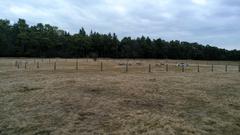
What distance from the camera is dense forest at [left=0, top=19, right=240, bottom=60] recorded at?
298ft

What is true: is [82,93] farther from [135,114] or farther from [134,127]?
[134,127]

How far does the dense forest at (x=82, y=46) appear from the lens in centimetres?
9069

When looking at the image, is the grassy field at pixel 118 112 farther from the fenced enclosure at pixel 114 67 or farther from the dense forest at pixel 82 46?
the dense forest at pixel 82 46

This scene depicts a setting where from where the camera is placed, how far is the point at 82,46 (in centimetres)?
10094

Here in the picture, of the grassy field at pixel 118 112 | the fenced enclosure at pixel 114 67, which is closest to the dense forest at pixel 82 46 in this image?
the fenced enclosure at pixel 114 67

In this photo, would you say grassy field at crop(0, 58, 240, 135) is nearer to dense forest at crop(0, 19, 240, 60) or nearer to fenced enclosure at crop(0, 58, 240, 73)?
fenced enclosure at crop(0, 58, 240, 73)

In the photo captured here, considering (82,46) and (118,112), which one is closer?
(118,112)

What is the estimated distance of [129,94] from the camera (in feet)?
46.5

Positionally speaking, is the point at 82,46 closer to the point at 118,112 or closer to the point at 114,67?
the point at 114,67

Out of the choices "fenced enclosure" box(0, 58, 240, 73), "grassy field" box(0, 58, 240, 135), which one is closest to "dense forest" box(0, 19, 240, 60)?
"fenced enclosure" box(0, 58, 240, 73)

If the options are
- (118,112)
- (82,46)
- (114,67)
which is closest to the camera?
(118,112)

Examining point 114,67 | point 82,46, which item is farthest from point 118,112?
point 82,46

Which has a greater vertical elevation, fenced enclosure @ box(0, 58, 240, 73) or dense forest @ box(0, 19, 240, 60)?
dense forest @ box(0, 19, 240, 60)

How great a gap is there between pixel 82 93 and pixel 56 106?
3.04 m
